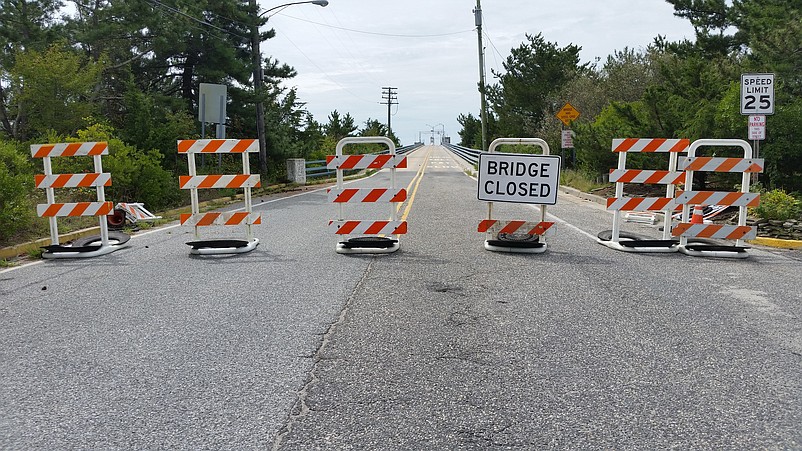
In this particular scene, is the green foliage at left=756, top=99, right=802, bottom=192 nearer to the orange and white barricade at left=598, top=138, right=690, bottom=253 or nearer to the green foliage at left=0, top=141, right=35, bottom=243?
the orange and white barricade at left=598, top=138, right=690, bottom=253

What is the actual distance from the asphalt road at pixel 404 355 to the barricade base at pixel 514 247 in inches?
33.8

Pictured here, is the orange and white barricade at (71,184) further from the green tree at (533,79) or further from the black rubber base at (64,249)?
the green tree at (533,79)

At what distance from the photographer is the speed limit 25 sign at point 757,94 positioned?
1132cm

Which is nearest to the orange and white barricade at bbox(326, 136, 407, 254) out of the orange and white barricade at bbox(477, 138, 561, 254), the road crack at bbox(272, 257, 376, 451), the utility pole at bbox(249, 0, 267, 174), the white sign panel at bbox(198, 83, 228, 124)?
the orange and white barricade at bbox(477, 138, 561, 254)

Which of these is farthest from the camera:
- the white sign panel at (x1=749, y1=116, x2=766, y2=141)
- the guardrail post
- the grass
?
the guardrail post

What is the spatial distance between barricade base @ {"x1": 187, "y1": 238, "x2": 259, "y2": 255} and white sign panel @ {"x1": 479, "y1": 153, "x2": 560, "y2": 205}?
3.84 metres

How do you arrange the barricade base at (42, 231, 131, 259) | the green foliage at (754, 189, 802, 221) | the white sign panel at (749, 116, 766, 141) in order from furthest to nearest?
the white sign panel at (749, 116, 766, 141) → the green foliage at (754, 189, 802, 221) → the barricade base at (42, 231, 131, 259)

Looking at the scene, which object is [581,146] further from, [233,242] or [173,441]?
[173,441]

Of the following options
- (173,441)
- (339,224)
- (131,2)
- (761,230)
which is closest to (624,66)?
(761,230)

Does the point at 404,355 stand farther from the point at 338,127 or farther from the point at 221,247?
the point at 338,127

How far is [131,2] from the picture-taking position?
25797 millimetres

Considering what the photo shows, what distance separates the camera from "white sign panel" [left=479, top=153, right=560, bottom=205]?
9438mm

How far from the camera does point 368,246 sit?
32.0ft

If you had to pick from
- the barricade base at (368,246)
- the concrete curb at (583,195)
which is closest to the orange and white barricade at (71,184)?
the barricade base at (368,246)
